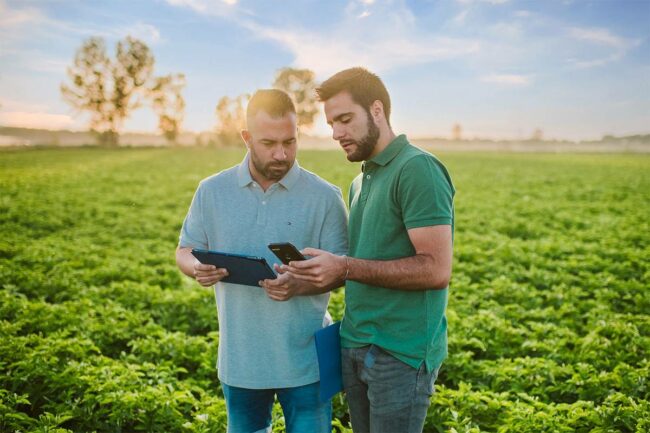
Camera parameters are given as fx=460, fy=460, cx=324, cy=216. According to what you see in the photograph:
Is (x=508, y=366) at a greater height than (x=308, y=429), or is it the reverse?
(x=308, y=429)

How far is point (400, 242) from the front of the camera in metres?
2.43

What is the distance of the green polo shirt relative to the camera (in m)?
2.27

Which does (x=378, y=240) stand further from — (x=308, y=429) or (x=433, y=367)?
(x=308, y=429)

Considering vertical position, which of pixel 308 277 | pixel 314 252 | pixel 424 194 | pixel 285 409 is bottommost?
pixel 285 409

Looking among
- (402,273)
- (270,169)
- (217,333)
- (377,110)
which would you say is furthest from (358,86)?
(217,333)

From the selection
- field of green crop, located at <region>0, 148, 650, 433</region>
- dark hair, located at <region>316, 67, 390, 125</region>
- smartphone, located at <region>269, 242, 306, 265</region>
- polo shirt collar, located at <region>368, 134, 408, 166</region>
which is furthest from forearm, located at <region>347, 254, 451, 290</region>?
field of green crop, located at <region>0, 148, 650, 433</region>

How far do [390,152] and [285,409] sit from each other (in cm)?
168

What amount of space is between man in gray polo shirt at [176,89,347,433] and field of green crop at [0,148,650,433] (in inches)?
56.5

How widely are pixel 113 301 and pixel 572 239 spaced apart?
10.8 metres

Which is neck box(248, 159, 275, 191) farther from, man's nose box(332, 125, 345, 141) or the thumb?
the thumb

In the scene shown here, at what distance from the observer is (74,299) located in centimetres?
736

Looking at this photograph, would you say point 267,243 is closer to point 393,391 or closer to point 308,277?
point 308,277

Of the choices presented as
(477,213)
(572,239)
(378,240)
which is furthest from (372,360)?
(477,213)

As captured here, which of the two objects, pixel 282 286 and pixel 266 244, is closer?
pixel 282 286
